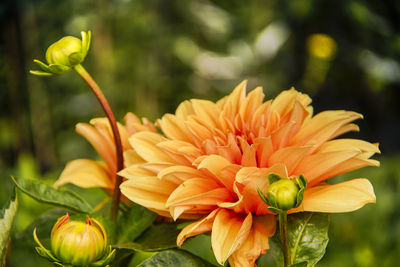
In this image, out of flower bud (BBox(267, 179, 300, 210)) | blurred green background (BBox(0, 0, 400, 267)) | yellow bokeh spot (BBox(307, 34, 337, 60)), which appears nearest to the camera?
flower bud (BBox(267, 179, 300, 210))

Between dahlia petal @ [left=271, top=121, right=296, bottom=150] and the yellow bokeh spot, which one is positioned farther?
the yellow bokeh spot

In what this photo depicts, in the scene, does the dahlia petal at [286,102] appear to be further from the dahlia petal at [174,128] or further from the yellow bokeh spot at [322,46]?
the yellow bokeh spot at [322,46]

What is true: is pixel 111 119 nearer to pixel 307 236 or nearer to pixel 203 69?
pixel 307 236

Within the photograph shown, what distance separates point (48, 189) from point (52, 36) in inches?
53.4

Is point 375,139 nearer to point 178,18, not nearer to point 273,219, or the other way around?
point 178,18

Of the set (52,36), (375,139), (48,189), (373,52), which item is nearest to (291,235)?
(48,189)

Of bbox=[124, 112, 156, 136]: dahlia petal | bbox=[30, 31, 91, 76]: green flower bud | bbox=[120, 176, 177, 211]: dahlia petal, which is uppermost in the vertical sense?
bbox=[30, 31, 91, 76]: green flower bud

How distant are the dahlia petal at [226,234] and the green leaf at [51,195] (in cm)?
12

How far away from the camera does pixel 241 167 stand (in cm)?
33

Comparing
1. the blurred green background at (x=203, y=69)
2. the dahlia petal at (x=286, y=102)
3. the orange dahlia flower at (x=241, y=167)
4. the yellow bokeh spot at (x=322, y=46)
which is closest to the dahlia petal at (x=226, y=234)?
the orange dahlia flower at (x=241, y=167)

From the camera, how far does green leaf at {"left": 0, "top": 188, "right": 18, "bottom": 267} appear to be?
13.2 inches

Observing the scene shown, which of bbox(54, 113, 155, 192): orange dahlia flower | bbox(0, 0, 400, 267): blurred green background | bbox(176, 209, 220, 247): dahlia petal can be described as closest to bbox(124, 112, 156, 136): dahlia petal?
bbox(54, 113, 155, 192): orange dahlia flower

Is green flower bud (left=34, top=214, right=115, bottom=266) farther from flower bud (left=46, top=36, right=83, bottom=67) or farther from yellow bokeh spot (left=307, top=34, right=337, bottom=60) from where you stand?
yellow bokeh spot (left=307, top=34, right=337, bottom=60)

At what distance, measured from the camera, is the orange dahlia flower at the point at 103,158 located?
396 mm
